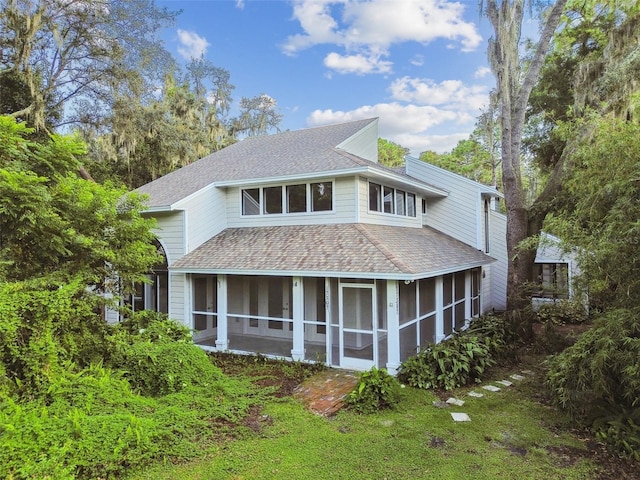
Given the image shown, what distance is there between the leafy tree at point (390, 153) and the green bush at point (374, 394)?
126ft

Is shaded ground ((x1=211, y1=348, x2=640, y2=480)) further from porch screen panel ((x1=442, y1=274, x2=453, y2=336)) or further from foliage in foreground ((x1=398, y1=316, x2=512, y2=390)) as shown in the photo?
porch screen panel ((x1=442, y1=274, x2=453, y2=336))

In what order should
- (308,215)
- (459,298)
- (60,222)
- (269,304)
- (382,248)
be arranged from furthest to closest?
1. (459,298)
2. (269,304)
3. (308,215)
4. (382,248)
5. (60,222)

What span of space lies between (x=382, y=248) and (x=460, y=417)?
3872 mm

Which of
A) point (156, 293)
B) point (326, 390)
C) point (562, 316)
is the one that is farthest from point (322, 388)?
point (562, 316)

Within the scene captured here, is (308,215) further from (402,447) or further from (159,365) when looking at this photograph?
(402,447)

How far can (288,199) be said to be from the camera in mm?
11383

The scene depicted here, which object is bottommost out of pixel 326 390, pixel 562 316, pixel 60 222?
pixel 326 390

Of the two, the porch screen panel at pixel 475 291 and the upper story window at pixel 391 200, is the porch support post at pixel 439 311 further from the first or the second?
the porch screen panel at pixel 475 291

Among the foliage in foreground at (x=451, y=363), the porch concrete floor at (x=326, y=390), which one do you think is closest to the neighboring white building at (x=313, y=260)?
the foliage in foreground at (x=451, y=363)

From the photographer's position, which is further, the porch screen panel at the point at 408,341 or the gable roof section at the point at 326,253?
the porch screen panel at the point at 408,341

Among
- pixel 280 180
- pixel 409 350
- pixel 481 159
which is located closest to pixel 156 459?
pixel 409 350

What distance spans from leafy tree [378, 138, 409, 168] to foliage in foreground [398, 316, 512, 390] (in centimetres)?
3608

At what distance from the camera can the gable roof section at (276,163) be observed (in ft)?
36.2

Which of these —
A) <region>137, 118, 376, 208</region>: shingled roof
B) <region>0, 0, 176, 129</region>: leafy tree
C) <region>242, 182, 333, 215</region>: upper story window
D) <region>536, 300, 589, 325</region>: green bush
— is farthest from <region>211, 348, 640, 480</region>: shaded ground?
<region>0, 0, 176, 129</region>: leafy tree
